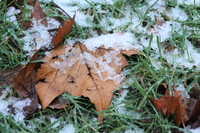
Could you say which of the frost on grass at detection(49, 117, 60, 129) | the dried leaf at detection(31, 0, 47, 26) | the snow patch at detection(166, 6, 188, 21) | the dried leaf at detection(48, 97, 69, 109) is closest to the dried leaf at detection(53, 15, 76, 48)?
the dried leaf at detection(31, 0, 47, 26)

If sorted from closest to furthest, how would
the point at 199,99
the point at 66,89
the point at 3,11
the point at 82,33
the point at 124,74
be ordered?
the point at 199,99 → the point at 66,89 → the point at 124,74 → the point at 82,33 → the point at 3,11

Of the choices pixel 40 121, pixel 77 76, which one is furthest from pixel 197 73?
pixel 40 121

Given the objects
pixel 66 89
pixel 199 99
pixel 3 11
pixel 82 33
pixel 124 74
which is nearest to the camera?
pixel 199 99

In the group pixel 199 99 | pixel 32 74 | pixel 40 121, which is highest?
pixel 32 74

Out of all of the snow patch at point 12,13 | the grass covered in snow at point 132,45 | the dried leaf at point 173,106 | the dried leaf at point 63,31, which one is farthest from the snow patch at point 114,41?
the snow patch at point 12,13

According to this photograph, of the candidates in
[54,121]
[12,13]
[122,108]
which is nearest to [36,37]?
[12,13]

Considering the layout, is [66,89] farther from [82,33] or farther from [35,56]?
[82,33]

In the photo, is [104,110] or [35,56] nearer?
[104,110]

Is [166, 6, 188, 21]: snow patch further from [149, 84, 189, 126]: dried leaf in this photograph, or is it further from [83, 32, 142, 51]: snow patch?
[149, 84, 189, 126]: dried leaf

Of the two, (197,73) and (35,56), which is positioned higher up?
(35,56)
